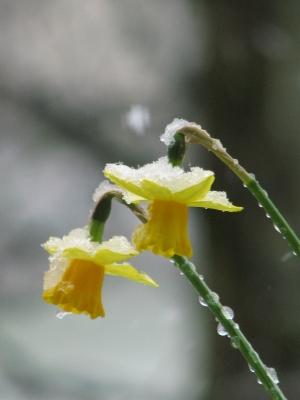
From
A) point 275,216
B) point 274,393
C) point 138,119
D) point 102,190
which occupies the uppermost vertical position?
point 138,119

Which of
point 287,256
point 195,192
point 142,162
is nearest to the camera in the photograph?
point 195,192

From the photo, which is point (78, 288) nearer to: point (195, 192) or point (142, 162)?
point (195, 192)

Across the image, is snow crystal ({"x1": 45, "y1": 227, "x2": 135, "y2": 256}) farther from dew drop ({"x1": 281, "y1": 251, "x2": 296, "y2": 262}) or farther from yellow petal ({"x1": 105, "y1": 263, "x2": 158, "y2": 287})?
dew drop ({"x1": 281, "y1": 251, "x2": 296, "y2": 262})

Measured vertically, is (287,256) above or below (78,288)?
above

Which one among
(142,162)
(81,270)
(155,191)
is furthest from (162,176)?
(142,162)

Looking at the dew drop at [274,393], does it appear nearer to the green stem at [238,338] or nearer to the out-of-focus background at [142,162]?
the green stem at [238,338]

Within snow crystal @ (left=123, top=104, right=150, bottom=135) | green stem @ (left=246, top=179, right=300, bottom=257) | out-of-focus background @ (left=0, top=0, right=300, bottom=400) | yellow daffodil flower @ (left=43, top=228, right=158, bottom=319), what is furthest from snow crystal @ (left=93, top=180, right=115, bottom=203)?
snow crystal @ (left=123, top=104, right=150, bottom=135)
